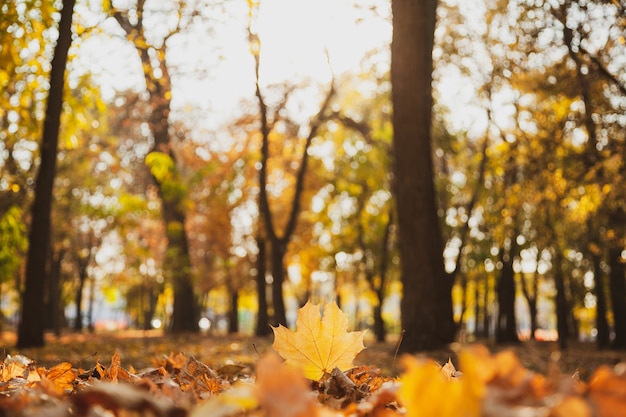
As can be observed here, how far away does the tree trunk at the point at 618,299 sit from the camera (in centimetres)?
2245

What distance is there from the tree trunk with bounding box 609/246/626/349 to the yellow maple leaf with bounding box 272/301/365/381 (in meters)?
22.8

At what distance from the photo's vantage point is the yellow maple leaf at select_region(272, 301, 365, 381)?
5.34 ft

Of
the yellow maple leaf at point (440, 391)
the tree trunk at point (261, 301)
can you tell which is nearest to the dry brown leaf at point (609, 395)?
A: the yellow maple leaf at point (440, 391)

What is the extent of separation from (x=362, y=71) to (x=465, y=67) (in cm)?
289

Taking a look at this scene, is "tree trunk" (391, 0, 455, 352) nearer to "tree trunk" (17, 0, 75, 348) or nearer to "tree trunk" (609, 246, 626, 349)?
"tree trunk" (17, 0, 75, 348)

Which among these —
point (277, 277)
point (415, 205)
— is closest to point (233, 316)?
point (277, 277)

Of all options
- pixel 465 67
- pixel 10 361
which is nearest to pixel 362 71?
pixel 465 67

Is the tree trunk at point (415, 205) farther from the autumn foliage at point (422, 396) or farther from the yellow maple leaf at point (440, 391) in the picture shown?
the yellow maple leaf at point (440, 391)

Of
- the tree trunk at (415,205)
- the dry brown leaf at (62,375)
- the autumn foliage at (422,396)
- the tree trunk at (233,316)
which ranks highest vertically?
the tree trunk at (415,205)

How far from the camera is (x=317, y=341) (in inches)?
66.0

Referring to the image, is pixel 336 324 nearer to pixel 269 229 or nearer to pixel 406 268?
pixel 406 268

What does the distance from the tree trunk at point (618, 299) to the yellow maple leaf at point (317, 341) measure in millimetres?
22791

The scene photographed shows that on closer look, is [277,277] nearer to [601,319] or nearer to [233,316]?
[601,319]

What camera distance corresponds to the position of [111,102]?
21.4 metres
